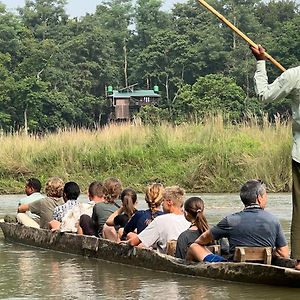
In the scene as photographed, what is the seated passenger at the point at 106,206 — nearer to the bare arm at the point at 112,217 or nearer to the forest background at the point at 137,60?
the bare arm at the point at 112,217

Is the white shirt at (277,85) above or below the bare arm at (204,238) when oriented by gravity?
above

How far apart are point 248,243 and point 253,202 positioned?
13.4 inches

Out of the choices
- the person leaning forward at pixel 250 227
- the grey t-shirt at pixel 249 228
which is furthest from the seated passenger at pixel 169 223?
the grey t-shirt at pixel 249 228

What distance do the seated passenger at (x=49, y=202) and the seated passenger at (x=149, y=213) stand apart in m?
2.20

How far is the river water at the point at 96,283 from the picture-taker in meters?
7.24

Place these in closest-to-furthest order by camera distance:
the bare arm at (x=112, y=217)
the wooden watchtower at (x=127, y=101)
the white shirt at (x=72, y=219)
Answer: the bare arm at (x=112, y=217), the white shirt at (x=72, y=219), the wooden watchtower at (x=127, y=101)

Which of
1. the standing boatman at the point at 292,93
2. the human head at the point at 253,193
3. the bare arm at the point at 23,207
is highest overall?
the standing boatman at the point at 292,93

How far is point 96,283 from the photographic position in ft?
26.6

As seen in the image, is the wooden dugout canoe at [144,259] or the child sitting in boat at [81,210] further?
the child sitting in boat at [81,210]

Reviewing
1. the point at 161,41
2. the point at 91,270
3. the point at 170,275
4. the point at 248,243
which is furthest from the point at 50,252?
the point at 161,41

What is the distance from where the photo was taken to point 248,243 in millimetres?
7535

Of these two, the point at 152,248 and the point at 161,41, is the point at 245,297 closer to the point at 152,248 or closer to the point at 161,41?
the point at 152,248

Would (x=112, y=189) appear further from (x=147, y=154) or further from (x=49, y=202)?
(x=147, y=154)

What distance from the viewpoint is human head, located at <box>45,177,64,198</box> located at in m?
11.2
